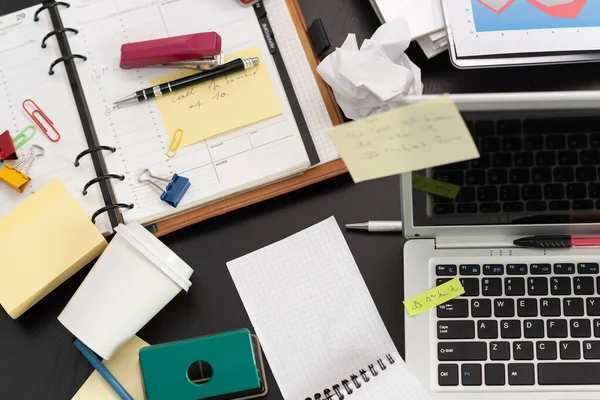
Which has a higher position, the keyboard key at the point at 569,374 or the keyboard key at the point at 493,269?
the keyboard key at the point at 493,269

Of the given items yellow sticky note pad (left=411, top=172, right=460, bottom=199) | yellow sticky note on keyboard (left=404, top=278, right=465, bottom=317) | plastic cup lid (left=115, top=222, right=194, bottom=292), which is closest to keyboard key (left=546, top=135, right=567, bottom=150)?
yellow sticky note pad (left=411, top=172, right=460, bottom=199)

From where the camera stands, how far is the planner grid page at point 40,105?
2.87 ft

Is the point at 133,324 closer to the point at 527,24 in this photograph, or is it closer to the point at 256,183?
the point at 256,183

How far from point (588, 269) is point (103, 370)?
1.89ft

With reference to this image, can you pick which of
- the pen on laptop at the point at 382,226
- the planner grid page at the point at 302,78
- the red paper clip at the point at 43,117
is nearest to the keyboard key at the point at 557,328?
the pen on laptop at the point at 382,226

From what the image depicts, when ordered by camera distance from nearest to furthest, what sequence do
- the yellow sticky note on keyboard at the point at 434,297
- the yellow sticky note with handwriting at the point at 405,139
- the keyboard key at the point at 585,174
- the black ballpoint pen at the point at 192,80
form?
the yellow sticky note with handwriting at the point at 405,139, the keyboard key at the point at 585,174, the yellow sticky note on keyboard at the point at 434,297, the black ballpoint pen at the point at 192,80

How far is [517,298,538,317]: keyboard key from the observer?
770 mm

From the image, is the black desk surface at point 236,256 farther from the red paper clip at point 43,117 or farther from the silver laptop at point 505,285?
the red paper clip at point 43,117

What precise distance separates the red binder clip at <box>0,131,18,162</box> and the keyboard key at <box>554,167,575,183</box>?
2.14 feet

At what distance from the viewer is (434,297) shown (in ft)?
2.59

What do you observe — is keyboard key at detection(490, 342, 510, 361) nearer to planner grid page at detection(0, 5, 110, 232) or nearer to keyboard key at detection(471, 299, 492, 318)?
keyboard key at detection(471, 299, 492, 318)

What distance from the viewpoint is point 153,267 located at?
79 centimetres

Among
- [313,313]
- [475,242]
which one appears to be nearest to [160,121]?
[313,313]

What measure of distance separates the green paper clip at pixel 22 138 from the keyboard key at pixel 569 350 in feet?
2.28
